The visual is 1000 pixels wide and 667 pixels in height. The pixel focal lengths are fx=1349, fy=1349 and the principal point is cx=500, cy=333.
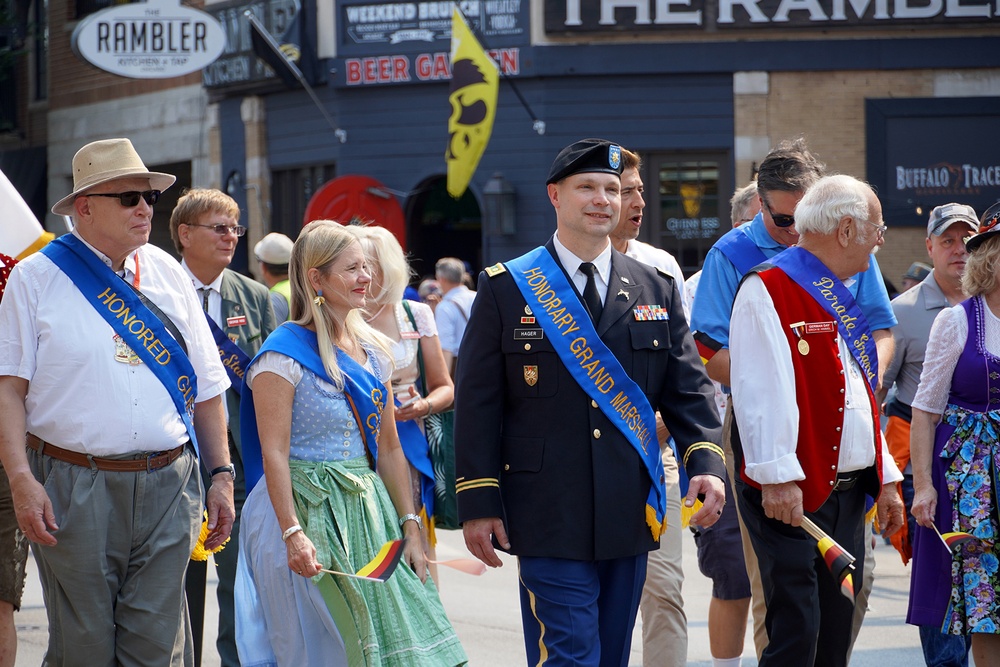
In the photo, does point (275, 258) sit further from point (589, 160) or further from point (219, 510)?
point (589, 160)

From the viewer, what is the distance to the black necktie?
450cm

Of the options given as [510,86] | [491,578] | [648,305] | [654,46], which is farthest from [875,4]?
[648,305]

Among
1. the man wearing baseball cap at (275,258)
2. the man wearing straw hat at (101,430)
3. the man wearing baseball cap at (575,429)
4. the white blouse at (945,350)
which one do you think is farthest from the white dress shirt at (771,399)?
the man wearing baseball cap at (275,258)

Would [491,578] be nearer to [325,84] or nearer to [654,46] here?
[654,46]

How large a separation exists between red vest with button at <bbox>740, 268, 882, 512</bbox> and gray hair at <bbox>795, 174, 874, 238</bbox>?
0.22 meters

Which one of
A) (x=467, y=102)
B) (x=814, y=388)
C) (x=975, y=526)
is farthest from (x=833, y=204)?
(x=467, y=102)

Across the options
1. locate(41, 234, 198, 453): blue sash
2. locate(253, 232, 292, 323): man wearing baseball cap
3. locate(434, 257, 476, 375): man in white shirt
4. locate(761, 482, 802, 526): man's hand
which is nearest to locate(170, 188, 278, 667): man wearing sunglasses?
locate(253, 232, 292, 323): man wearing baseball cap

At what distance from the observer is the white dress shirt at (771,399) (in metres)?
4.70

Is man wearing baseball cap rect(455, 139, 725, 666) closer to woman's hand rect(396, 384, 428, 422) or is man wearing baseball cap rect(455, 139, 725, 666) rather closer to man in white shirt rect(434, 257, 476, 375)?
woman's hand rect(396, 384, 428, 422)

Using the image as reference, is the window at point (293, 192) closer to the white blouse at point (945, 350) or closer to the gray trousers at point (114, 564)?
the white blouse at point (945, 350)

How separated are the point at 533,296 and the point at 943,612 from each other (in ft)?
7.51

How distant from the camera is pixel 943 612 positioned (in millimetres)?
5410

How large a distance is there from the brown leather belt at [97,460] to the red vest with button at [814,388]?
2.13 m

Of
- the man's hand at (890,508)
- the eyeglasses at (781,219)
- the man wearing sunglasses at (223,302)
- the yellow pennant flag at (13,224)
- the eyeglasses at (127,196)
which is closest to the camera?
the eyeglasses at (127,196)
